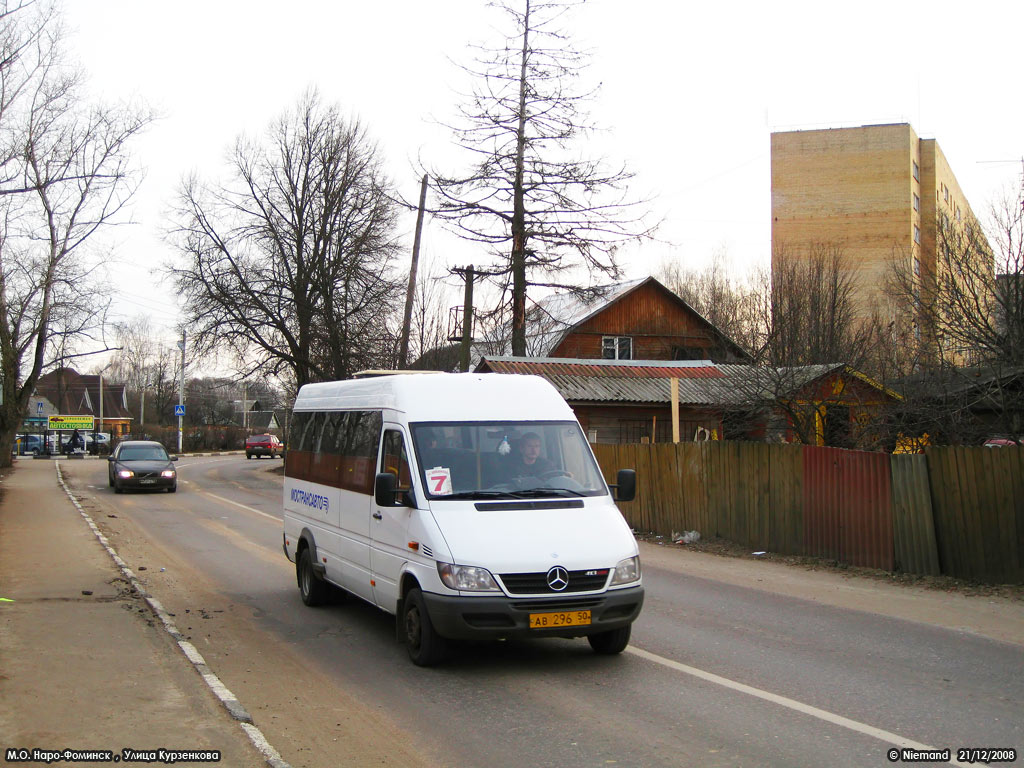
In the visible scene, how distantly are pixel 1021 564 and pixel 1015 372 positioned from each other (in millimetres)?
3916

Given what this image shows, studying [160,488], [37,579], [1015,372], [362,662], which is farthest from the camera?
[160,488]

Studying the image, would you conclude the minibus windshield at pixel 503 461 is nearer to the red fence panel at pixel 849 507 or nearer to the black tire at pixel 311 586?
the black tire at pixel 311 586

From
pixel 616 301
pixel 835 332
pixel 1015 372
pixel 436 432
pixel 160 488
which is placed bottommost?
pixel 160 488

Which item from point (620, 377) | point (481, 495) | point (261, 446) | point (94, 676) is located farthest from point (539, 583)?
point (261, 446)

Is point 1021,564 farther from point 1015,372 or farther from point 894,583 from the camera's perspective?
point 1015,372

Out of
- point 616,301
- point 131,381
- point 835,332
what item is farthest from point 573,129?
point 131,381

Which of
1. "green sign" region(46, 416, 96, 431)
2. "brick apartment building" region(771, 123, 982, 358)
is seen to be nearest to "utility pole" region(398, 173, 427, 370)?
"brick apartment building" region(771, 123, 982, 358)

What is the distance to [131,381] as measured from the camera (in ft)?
390

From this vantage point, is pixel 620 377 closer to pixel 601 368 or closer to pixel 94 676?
pixel 601 368

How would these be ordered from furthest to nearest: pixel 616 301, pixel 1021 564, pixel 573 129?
1. pixel 616 301
2. pixel 573 129
3. pixel 1021 564

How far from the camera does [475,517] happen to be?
754 centimetres

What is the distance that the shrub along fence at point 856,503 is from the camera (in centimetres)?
1132

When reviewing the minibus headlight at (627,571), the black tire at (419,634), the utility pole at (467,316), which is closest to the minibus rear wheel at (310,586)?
the black tire at (419,634)

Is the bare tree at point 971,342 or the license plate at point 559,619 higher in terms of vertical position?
the bare tree at point 971,342
